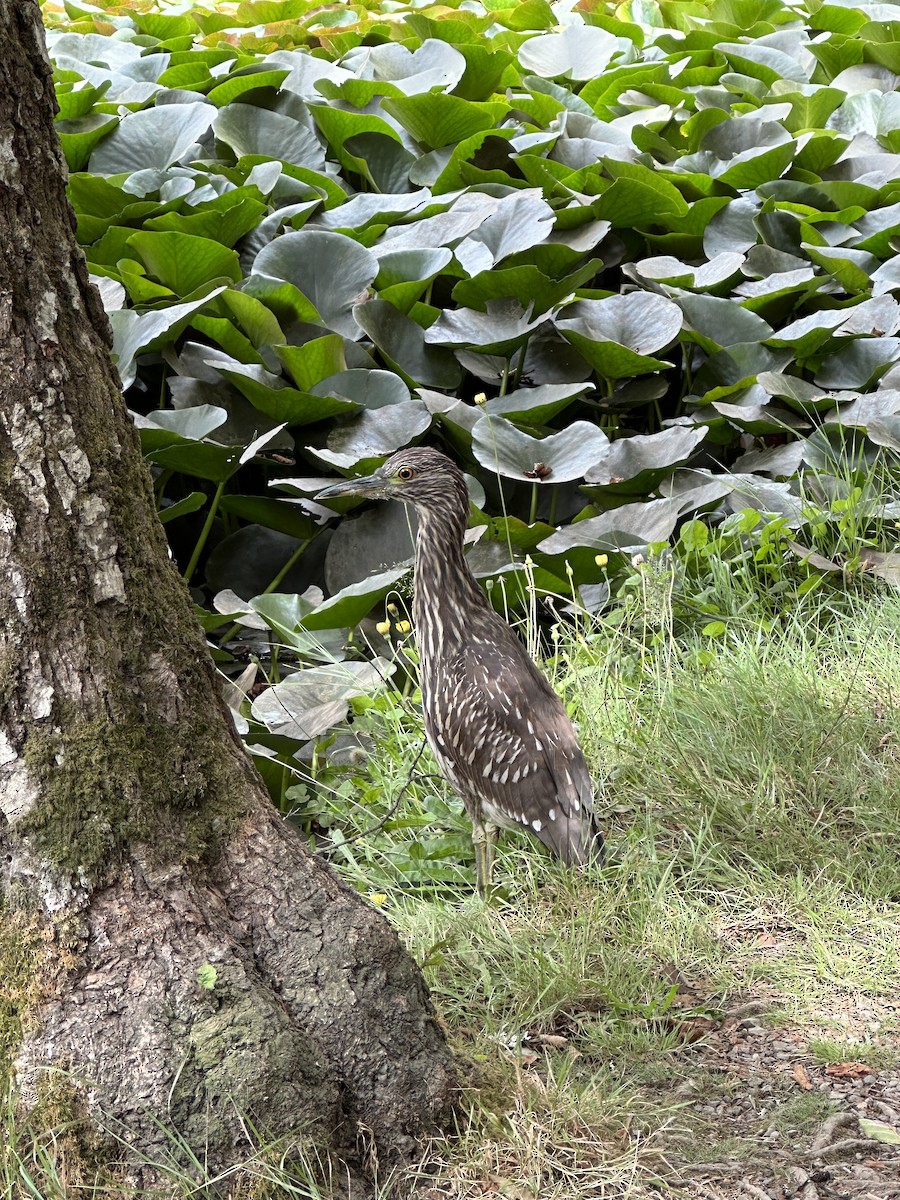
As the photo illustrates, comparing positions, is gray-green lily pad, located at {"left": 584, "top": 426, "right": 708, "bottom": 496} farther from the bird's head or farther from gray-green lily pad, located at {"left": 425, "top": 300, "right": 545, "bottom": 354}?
the bird's head

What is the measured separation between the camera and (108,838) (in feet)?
6.31

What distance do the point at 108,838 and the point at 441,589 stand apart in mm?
1657

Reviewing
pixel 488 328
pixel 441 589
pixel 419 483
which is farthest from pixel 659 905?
pixel 488 328

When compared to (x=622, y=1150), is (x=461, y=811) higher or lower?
lower

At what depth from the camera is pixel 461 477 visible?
3.60 m

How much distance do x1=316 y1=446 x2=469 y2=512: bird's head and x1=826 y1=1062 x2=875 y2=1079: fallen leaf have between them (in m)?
1.72

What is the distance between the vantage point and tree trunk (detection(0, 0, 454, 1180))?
1.85 m

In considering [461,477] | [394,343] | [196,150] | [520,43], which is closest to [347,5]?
[520,43]

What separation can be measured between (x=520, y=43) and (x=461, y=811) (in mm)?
5078

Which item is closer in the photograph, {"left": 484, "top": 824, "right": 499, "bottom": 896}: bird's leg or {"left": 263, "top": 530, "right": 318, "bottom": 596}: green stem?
{"left": 484, "top": 824, "right": 499, "bottom": 896}: bird's leg

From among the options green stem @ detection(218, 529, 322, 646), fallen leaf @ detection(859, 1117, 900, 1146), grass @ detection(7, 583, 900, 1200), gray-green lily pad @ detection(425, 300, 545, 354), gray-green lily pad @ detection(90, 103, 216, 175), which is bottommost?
green stem @ detection(218, 529, 322, 646)

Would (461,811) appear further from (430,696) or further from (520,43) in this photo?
(520,43)

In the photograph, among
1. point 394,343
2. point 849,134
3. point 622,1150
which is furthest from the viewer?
point 849,134

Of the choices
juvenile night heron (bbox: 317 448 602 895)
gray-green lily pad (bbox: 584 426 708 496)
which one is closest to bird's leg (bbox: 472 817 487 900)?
juvenile night heron (bbox: 317 448 602 895)
